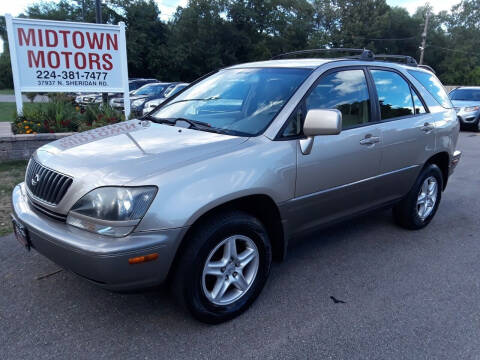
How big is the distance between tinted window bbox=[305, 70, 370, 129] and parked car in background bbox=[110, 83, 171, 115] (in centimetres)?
1103

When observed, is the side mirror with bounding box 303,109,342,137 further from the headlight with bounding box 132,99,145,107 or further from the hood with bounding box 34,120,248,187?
the headlight with bounding box 132,99,145,107

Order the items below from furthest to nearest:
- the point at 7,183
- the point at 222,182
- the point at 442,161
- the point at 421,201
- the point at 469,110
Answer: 1. the point at 469,110
2. the point at 7,183
3. the point at 442,161
4. the point at 421,201
5. the point at 222,182

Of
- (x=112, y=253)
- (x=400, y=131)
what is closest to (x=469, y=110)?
(x=400, y=131)

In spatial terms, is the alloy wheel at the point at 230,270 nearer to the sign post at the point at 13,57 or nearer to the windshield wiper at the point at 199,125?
the windshield wiper at the point at 199,125

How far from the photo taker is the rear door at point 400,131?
376cm

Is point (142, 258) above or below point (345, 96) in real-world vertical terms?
below

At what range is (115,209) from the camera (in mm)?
2289

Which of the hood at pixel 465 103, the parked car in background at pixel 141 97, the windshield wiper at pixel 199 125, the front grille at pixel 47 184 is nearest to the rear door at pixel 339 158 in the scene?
the windshield wiper at pixel 199 125

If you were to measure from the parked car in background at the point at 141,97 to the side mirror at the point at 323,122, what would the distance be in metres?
11.5

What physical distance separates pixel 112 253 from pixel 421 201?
3.53 m

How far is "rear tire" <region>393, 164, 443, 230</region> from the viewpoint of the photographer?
14.1 feet

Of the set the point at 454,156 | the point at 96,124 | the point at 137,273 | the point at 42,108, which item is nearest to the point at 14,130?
the point at 42,108

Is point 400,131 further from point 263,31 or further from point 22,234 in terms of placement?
point 263,31

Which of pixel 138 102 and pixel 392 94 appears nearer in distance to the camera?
pixel 392 94
